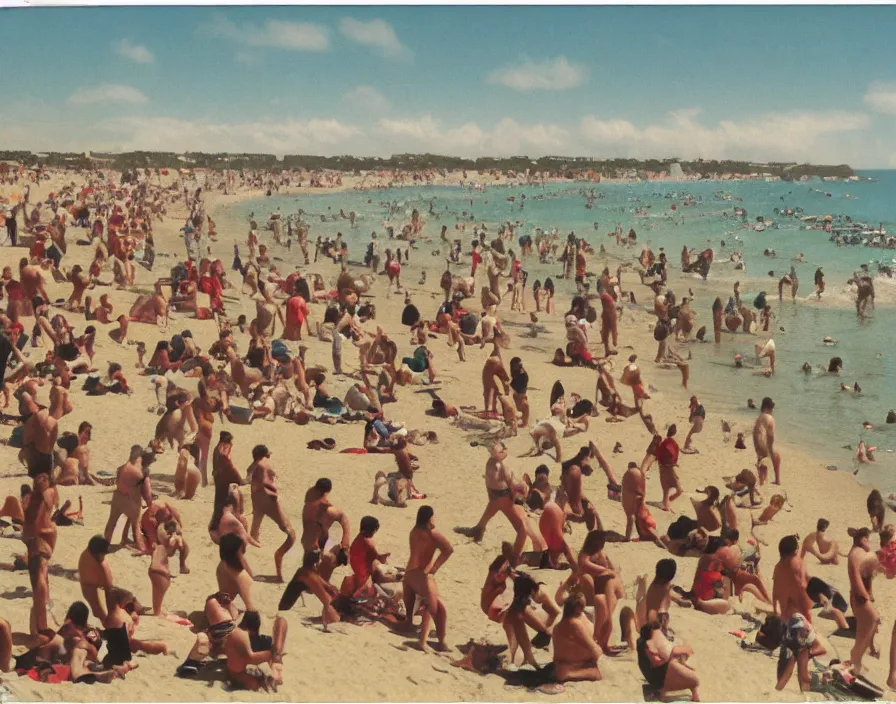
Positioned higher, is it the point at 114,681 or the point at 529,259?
the point at 529,259

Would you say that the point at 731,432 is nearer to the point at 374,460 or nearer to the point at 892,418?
the point at 892,418

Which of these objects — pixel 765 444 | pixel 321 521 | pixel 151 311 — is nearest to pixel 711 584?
pixel 321 521

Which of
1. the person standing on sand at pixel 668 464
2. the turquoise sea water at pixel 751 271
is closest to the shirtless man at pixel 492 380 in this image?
the person standing on sand at pixel 668 464

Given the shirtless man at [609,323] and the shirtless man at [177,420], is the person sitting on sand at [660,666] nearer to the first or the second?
the shirtless man at [177,420]

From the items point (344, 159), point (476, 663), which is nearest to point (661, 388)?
point (476, 663)

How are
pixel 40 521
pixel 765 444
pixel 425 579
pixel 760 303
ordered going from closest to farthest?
pixel 425 579 < pixel 40 521 < pixel 765 444 < pixel 760 303

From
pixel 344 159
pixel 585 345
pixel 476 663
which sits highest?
pixel 344 159

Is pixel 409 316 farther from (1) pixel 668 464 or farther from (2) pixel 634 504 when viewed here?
(2) pixel 634 504
